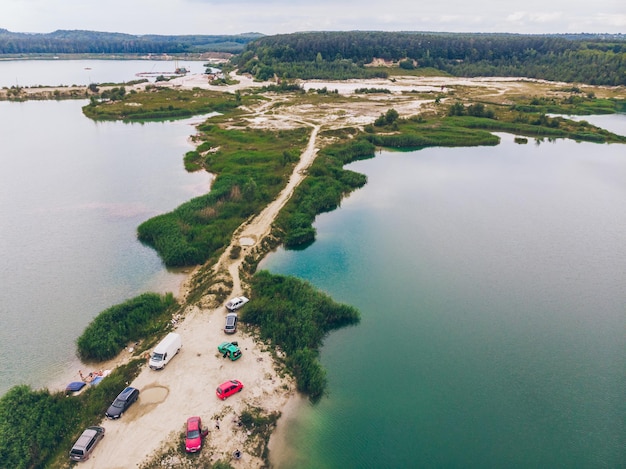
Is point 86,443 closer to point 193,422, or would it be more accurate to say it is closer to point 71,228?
point 193,422

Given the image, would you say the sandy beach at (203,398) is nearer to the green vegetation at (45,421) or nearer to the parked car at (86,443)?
the parked car at (86,443)

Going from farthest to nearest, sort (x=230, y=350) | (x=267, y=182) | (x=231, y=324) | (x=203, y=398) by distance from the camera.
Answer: (x=267, y=182) → (x=231, y=324) → (x=230, y=350) → (x=203, y=398)

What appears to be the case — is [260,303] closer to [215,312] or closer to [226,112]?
[215,312]

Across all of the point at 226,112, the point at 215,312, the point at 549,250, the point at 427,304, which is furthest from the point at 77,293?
the point at 226,112

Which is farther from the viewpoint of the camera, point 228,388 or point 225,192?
point 225,192

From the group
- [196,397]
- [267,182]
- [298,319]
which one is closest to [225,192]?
[267,182]

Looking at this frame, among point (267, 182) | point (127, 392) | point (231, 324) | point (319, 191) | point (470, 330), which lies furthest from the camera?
point (267, 182)

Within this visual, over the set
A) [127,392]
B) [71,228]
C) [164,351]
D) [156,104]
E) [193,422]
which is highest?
[156,104]

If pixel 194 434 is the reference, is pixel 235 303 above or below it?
above
